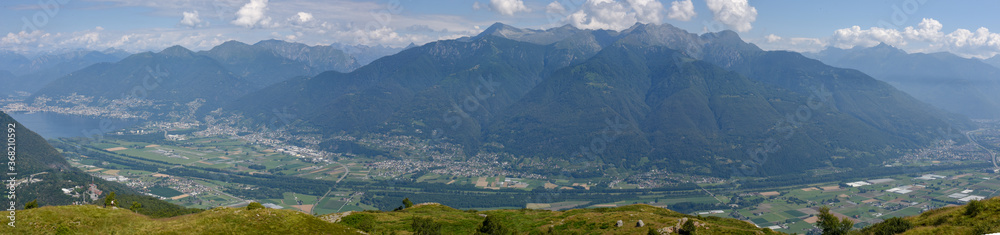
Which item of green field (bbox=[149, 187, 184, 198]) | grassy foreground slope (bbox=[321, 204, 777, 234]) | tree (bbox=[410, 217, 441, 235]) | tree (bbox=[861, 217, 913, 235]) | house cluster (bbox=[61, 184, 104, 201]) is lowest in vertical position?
green field (bbox=[149, 187, 184, 198])

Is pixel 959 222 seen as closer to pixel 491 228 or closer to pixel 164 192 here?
pixel 491 228

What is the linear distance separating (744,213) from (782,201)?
29.0 meters

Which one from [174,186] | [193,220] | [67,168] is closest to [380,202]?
[174,186]

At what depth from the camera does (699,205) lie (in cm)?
17012

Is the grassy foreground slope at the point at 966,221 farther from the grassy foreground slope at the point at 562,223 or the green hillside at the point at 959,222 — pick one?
the grassy foreground slope at the point at 562,223

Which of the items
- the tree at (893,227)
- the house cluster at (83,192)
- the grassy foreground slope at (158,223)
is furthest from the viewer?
the house cluster at (83,192)

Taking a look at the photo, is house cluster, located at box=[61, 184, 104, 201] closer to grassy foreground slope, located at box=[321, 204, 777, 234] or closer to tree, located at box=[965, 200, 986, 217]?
grassy foreground slope, located at box=[321, 204, 777, 234]

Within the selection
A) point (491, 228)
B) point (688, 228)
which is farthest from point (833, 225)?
point (491, 228)

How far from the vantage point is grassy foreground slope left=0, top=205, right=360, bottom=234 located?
37.0m

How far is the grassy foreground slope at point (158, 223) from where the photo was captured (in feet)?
121

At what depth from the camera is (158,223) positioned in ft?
130

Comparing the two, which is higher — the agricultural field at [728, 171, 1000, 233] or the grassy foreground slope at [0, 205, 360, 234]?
the grassy foreground slope at [0, 205, 360, 234]

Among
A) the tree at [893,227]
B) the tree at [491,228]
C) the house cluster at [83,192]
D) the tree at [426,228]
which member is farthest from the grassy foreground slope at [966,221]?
the house cluster at [83,192]

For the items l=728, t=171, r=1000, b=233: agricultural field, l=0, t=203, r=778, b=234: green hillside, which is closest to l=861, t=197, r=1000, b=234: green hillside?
l=0, t=203, r=778, b=234: green hillside
